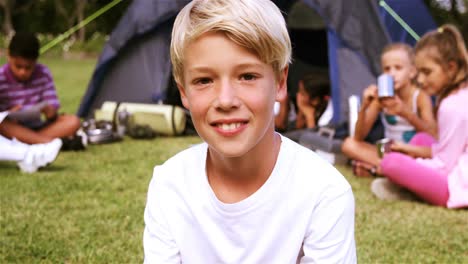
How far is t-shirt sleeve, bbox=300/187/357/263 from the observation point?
5.14 ft

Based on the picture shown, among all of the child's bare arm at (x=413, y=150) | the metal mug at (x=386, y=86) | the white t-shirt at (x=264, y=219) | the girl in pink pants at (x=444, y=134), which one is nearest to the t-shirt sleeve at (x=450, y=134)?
the girl in pink pants at (x=444, y=134)

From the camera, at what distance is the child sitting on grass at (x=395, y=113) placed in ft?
13.9

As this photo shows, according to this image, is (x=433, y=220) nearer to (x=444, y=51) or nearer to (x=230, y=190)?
(x=444, y=51)

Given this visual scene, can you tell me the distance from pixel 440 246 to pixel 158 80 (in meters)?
3.94

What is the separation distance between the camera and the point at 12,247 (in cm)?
274

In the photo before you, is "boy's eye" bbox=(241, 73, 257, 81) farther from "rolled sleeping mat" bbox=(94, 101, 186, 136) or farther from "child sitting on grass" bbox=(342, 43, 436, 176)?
"rolled sleeping mat" bbox=(94, 101, 186, 136)

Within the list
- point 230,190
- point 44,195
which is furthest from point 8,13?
point 230,190

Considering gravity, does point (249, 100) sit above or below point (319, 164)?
above

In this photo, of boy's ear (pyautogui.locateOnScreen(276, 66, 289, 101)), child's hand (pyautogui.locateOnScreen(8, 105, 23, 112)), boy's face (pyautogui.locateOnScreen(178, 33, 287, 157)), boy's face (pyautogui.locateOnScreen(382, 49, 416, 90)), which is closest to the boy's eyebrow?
boy's face (pyautogui.locateOnScreen(178, 33, 287, 157))

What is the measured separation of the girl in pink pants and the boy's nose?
7.39 ft

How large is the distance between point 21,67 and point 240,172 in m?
3.68

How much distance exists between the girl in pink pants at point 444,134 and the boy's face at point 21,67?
2.85m

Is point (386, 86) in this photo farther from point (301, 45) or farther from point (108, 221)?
point (301, 45)

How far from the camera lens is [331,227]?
5.12 ft
